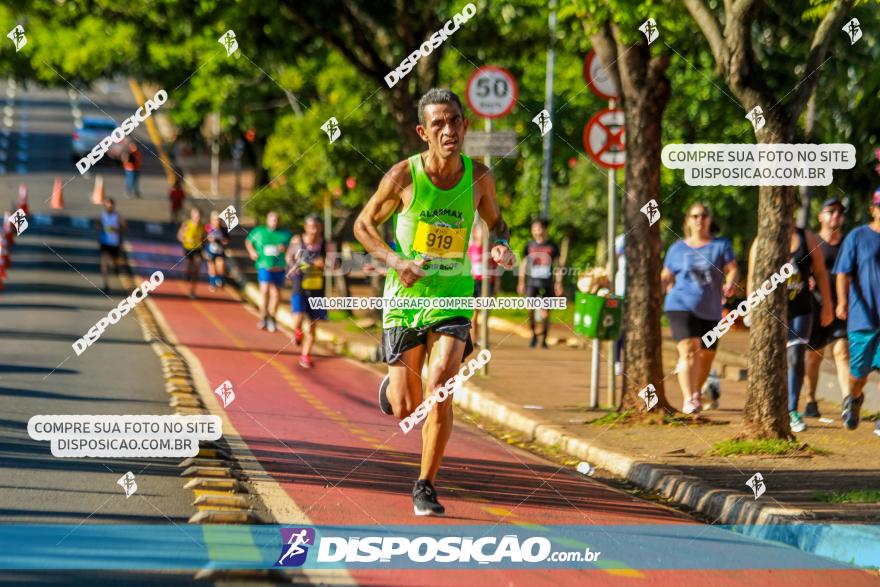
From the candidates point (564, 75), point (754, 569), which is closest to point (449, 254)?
point (754, 569)

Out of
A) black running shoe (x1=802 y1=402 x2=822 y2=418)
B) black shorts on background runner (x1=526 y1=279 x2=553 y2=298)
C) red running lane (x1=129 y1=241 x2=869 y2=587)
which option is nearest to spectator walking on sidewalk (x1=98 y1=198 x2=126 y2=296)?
black shorts on background runner (x1=526 y1=279 x2=553 y2=298)

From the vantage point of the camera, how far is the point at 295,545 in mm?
7316

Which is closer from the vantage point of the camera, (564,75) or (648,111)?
(648,111)

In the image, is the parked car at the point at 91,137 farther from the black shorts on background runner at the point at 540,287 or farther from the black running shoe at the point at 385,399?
the black running shoe at the point at 385,399

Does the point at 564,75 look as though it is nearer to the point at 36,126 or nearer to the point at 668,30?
the point at 668,30

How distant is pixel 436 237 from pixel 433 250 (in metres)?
0.07

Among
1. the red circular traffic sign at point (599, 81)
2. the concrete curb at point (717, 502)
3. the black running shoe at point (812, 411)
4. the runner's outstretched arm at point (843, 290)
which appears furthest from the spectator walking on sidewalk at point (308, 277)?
the runner's outstretched arm at point (843, 290)

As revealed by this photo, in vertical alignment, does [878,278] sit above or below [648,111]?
below

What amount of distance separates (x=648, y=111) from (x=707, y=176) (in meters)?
1.50

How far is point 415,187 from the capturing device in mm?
8336

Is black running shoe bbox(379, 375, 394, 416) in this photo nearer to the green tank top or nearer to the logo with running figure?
the green tank top

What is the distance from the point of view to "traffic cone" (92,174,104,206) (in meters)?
51.9

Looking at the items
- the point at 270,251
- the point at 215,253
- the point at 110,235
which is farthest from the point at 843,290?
the point at 215,253

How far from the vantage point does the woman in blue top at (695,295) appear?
554 inches
